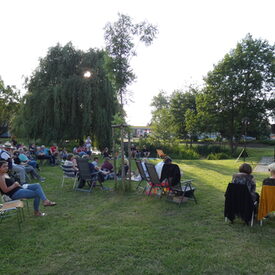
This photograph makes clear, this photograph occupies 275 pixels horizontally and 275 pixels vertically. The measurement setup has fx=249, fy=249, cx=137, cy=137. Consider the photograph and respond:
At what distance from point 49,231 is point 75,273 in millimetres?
1468

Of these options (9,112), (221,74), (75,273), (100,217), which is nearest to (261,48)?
(221,74)

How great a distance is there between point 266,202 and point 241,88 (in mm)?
21128

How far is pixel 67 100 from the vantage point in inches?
664

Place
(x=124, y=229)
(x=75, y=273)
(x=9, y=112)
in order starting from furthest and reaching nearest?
(x=9, y=112) < (x=124, y=229) < (x=75, y=273)

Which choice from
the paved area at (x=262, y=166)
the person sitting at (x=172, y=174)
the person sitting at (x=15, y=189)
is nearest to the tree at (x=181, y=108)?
the paved area at (x=262, y=166)

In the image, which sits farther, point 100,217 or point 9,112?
point 9,112

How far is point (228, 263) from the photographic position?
2.99m

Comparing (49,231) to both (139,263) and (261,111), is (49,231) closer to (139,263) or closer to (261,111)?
(139,263)

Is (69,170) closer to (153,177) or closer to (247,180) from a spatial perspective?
(153,177)

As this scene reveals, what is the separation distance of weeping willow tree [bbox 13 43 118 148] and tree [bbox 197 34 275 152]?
11489 millimetres

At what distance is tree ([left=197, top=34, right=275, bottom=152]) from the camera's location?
22797mm

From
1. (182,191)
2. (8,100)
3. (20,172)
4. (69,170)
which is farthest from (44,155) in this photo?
(8,100)

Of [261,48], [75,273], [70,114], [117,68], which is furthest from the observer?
[261,48]

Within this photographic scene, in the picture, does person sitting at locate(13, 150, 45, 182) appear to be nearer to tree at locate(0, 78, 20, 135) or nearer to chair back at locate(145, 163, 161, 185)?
chair back at locate(145, 163, 161, 185)
